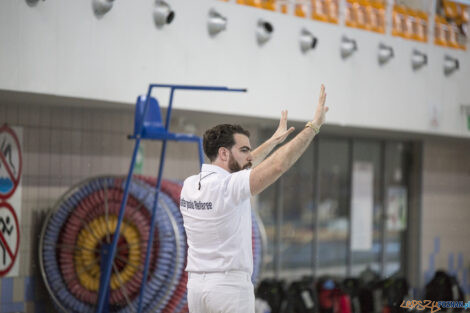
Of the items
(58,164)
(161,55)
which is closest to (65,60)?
(161,55)

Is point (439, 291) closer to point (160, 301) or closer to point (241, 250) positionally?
point (160, 301)

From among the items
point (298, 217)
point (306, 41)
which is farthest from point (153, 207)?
point (298, 217)

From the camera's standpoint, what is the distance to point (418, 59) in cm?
854

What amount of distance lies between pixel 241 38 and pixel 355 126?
187 cm

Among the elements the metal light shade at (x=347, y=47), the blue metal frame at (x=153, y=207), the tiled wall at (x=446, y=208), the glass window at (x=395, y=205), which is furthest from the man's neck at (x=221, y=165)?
the tiled wall at (x=446, y=208)

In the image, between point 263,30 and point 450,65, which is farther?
point 450,65

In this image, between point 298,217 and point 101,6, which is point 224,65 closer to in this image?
point 101,6

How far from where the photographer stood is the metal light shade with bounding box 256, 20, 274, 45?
699 cm

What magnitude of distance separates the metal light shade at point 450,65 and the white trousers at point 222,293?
6058mm

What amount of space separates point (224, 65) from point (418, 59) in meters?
2.82

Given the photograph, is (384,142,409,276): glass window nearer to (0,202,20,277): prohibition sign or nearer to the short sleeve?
(0,202,20,277): prohibition sign

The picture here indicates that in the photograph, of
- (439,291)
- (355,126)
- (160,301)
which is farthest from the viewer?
(439,291)

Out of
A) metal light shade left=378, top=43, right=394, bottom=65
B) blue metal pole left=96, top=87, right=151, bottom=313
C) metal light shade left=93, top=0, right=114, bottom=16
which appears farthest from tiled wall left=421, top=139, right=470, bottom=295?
metal light shade left=93, top=0, right=114, bottom=16

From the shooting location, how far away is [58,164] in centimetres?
695
